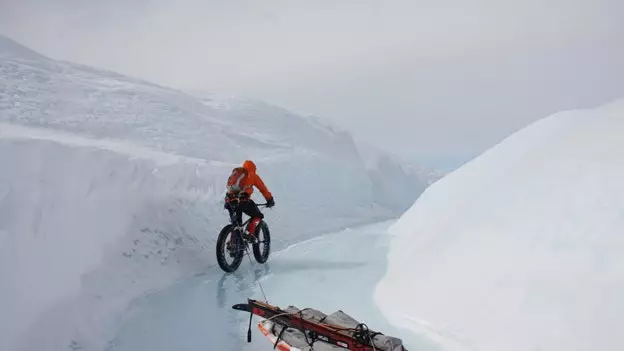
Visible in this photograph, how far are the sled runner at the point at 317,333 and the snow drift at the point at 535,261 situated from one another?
1.29m

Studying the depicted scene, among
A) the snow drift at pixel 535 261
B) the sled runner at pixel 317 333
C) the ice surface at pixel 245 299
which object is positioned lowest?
the ice surface at pixel 245 299

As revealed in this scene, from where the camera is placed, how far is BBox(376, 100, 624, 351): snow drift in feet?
14.6

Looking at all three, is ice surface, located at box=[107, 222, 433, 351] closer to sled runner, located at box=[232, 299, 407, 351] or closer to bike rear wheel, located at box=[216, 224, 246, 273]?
bike rear wheel, located at box=[216, 224, 246, 273]

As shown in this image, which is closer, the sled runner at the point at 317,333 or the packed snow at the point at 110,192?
the sled runner at the point at 317,333

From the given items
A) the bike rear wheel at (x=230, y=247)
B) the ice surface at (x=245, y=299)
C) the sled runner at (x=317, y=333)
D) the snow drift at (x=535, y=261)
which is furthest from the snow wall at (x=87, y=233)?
the snow drift at (x=535, y=261)

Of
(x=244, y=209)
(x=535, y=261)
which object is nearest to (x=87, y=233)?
(x=244, y=209)

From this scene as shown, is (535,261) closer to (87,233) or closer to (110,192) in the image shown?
(87,233)

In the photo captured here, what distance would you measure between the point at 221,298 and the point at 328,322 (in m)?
3.05

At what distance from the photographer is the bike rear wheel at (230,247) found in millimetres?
8625

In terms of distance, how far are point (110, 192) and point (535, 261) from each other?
24.3ft

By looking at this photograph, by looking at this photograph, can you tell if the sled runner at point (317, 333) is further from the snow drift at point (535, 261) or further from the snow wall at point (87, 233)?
the snow wall at point (87, 233)

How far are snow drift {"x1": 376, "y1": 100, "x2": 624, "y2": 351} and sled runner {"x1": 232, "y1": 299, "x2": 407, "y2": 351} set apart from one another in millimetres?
1294

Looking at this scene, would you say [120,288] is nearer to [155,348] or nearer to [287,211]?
[155,348]

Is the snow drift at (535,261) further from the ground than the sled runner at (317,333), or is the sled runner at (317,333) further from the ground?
the snow drift at (535,261)
